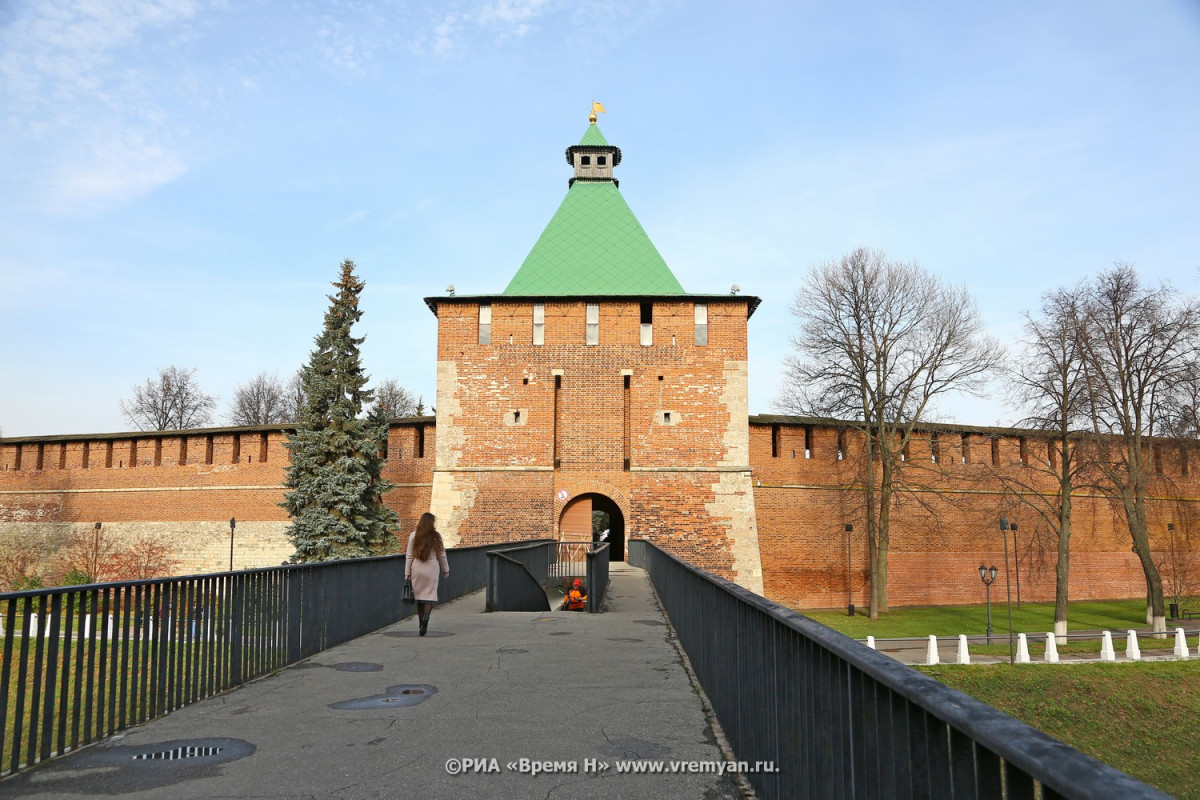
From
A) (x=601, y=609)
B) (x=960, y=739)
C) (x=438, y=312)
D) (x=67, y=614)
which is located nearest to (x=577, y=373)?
(x=438, y=312)

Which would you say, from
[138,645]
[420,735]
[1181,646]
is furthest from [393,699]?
[1181,646]

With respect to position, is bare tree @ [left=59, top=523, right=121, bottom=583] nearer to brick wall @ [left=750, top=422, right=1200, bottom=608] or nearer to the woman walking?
brick wall @ [left=750, top=422, right=1200, bottom=608]

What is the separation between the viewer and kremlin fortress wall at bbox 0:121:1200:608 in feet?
90.0

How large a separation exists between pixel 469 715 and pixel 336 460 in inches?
883

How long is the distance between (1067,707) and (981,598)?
12949mm

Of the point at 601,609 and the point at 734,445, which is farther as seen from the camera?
the point at 734,445

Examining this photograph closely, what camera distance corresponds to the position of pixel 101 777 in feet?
14.0

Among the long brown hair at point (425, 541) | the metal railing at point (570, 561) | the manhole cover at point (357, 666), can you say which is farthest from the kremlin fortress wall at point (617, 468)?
the manhole cover at point (357, 666)

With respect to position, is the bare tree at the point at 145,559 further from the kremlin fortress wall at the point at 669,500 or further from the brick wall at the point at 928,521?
the brick wall at the point at 928,521

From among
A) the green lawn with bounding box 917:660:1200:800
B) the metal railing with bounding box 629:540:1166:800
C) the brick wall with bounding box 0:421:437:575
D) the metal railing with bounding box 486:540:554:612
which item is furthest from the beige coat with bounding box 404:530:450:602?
the brick wall with bounding box 0:421:437:575

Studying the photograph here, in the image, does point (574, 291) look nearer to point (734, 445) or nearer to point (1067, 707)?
point (734, 445)

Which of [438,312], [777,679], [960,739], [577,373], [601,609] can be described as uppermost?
[438,312]

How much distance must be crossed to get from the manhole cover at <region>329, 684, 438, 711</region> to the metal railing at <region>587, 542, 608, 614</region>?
576 cm

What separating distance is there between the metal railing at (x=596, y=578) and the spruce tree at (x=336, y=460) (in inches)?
517
